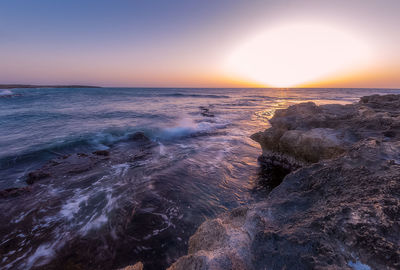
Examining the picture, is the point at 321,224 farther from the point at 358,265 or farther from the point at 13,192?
the point at 13,192

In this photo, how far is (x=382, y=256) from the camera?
46.8 inches

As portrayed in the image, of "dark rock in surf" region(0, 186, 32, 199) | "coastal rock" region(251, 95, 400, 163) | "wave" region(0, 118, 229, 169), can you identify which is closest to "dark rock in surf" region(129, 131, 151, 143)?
"wave" region(0, 118, 229, 169)

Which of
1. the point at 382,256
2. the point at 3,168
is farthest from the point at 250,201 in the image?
the point at 3,168

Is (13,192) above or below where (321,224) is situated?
below

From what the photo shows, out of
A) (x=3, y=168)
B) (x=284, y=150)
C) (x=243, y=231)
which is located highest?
(x=243, y=231)

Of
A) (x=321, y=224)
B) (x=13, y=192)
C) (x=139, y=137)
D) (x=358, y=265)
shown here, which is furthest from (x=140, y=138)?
(x=358, y=265)

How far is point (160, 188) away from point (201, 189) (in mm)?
1210

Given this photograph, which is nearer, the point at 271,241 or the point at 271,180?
the point at 271,241

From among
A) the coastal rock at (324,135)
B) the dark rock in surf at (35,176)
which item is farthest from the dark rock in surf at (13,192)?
the coastal rock at (324,135)

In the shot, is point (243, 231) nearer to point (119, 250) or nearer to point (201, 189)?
point (119, 250)

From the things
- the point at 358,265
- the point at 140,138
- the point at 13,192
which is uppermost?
the point at 358,265

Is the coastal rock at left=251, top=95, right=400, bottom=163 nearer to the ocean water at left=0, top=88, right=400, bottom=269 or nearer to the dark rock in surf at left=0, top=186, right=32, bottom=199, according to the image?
the ocean water at left=0, top=88, right=400, bottom=269

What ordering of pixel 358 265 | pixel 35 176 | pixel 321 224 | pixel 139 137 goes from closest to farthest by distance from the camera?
pixel 358 265 < pixel 321 224 < pixel 35 176 < pixel 139 137

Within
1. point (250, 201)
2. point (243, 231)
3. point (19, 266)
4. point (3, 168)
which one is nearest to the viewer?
point (243, 231)
